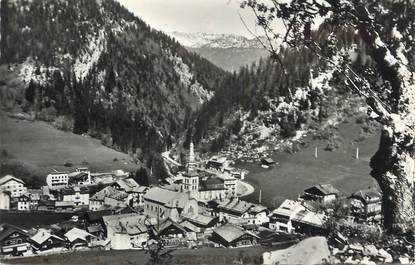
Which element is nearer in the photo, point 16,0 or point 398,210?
point 398,210

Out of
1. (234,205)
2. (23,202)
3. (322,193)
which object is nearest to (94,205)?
(23,202)

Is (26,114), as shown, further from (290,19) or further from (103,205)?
(290,19)

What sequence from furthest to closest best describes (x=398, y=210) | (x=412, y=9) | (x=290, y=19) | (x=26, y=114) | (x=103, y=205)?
(x=26, y=114), (x=103, y=205), (x=412, y=9), (x=290, y=19), (x=398, y=210)

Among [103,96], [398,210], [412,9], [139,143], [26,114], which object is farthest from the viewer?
[103,96]

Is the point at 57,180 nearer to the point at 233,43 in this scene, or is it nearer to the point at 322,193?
the point at 322,193

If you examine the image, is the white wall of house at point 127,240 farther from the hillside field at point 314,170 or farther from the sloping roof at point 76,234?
the hillside field at point 314,170

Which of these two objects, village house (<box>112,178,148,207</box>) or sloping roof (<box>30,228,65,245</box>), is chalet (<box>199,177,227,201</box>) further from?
sloping roof (<box>30,228,65,245</box>)

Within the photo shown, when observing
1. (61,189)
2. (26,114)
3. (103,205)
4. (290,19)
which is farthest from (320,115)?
(26,114)

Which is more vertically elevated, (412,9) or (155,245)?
(412,9)
